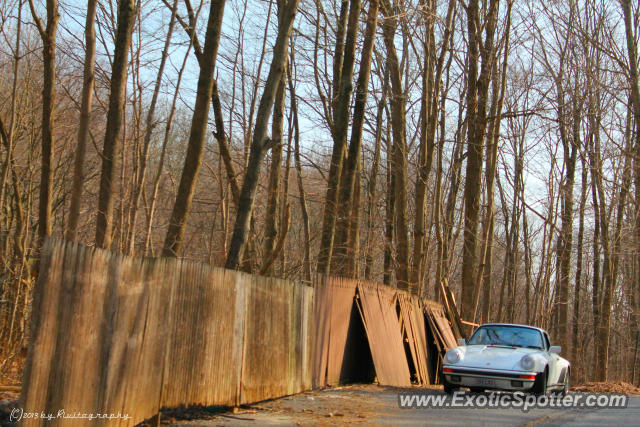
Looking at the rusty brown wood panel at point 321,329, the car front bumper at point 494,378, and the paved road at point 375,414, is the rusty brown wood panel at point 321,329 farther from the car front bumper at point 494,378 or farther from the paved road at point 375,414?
the car front bumper at point 494,378

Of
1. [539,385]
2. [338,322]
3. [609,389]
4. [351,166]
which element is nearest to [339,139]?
[351,166]

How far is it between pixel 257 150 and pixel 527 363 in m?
6.27

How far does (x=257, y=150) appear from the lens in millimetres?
12789

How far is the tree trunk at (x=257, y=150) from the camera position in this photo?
12.6 meters

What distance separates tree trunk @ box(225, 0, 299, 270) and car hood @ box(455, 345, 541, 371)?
14.9 feet

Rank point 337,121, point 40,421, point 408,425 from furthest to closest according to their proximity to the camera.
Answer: point 337,121
point 408,425
point 40,421

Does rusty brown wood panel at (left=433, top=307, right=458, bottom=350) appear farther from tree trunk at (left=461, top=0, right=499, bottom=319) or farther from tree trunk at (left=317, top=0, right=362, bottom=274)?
tree trunk at (left=461, top=0, right=499, bottom=319)

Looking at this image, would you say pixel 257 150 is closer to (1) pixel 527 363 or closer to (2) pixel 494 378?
(2) pixel 494 378

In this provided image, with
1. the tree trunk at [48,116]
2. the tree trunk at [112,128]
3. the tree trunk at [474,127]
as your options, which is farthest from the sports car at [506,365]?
the tree trunk at [474,127]

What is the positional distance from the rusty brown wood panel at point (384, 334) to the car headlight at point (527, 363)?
255 centimetres

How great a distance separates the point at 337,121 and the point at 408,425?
1025cm

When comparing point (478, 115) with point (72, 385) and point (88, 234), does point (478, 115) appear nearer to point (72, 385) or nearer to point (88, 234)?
point (88, 234)

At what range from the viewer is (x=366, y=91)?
55.6ft

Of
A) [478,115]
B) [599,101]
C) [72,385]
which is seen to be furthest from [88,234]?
[599,101]
